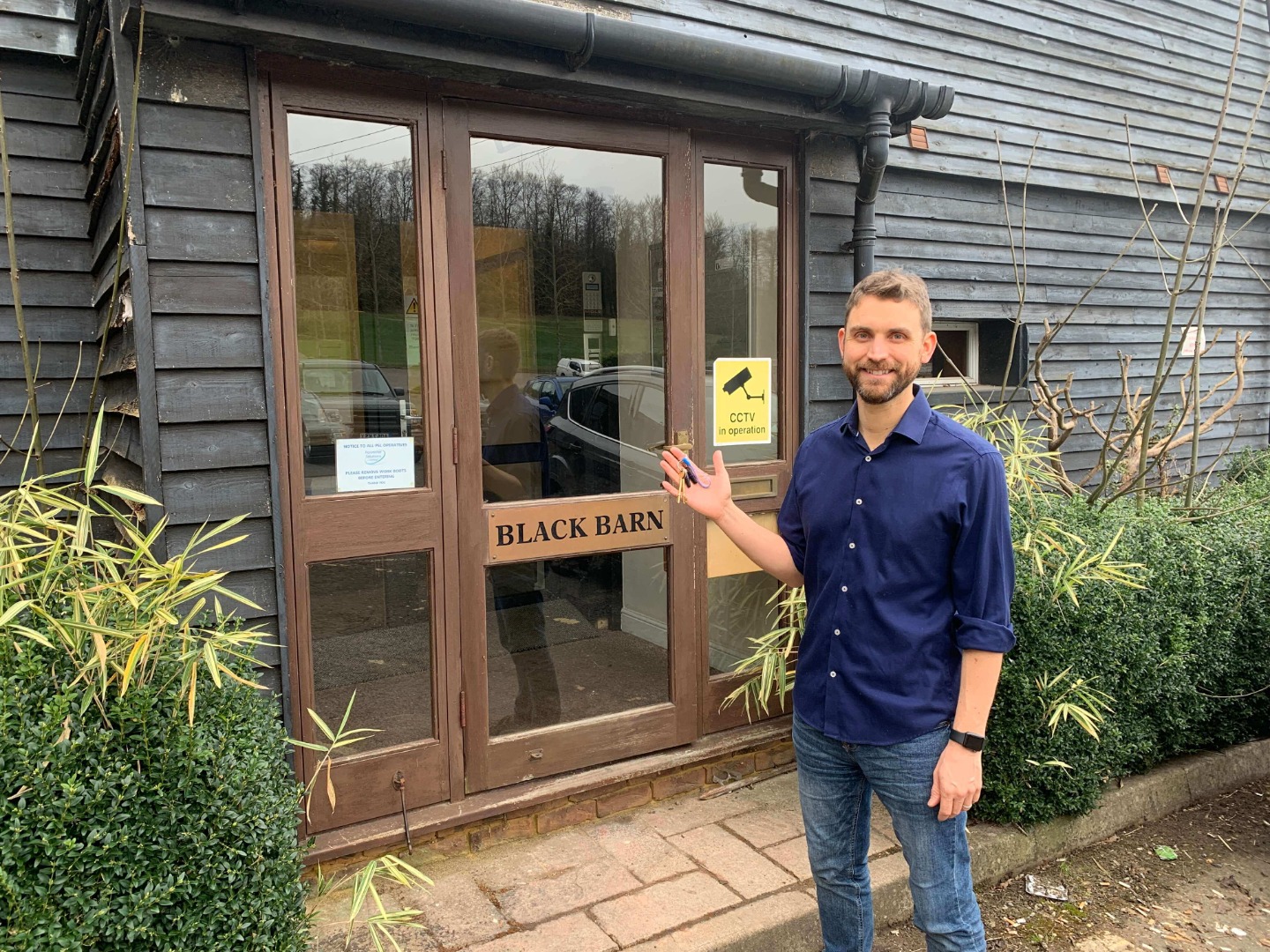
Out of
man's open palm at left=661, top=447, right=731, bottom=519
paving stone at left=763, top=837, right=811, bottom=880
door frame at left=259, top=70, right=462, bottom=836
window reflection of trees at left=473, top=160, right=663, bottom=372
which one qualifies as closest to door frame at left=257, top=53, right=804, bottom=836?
door frame at left=259, top=70, right=462, bottom=836

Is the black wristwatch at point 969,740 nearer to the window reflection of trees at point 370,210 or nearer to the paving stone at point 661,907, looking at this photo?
the paving stone at point 661,907

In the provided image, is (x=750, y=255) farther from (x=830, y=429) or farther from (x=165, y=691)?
(x=165, y=691)

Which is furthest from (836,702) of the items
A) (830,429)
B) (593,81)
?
(593,81)

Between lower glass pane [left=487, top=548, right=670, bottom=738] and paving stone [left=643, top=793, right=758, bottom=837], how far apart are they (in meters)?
0.44

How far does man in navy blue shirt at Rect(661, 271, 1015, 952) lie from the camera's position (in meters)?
2.07

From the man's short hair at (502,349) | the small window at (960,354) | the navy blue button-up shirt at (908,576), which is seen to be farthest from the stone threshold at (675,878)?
the small window at (960,354)

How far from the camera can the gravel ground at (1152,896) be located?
3.09 metres

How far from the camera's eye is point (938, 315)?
206 inches

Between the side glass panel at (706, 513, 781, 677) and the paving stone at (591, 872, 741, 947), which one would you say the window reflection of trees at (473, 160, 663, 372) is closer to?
the side glass panel at (706, 513, 781, 677)

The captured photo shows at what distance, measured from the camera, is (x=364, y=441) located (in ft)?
10.1

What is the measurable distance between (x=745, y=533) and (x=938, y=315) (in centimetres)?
341

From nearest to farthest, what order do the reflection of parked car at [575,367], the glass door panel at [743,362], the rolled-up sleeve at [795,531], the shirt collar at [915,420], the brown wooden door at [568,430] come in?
1. the shirt collar at [915,420]
2. the rolled-up sleeve at [795,531]
3. the brown wooden door at [568,430]
4. the reflection of parked car at [575,367]
5. the glass door panel at [743,362]

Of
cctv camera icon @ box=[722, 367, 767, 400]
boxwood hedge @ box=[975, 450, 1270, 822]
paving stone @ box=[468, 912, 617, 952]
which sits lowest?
paving stone @ box=[468, 912, 617, 952]

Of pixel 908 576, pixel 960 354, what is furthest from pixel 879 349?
pixel 960 354
